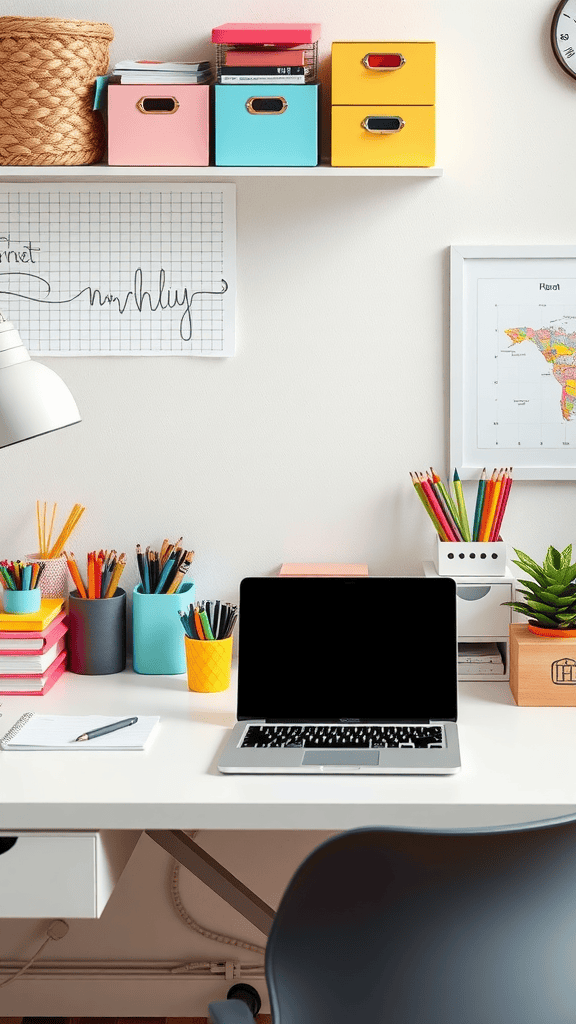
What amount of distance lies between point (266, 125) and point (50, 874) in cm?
125

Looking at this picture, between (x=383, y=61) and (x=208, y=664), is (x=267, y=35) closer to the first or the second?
(x=383, y=61)

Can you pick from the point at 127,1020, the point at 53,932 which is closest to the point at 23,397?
the point at 53,932

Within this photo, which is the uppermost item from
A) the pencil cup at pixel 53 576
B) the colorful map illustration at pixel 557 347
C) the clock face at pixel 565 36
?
the clock face at pixel 565 36

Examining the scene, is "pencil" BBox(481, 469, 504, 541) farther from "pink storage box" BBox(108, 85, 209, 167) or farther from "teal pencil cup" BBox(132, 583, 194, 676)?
"pink storage box" BBox(108, 85, 209, 167)

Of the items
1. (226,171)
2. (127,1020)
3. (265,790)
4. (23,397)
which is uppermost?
(226,171)

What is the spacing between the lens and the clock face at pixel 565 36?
A: 1790 millimetres

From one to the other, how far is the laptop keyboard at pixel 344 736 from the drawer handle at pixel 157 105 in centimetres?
107

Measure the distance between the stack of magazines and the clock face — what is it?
658mm

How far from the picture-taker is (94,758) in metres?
1.41

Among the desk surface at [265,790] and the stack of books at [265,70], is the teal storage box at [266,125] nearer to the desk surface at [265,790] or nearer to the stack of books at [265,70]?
the stack of books at [265,70]

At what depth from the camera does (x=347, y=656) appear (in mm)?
1577

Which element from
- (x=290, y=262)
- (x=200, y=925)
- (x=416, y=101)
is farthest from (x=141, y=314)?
(x=200, y=925)

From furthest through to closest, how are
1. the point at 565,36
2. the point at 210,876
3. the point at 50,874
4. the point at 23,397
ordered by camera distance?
the point at 565,36 < the point at 210,876 < the point at 23,397 < the point at 50,874

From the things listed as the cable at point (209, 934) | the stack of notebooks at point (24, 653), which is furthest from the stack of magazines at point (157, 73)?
the cable at point (209, 934)
